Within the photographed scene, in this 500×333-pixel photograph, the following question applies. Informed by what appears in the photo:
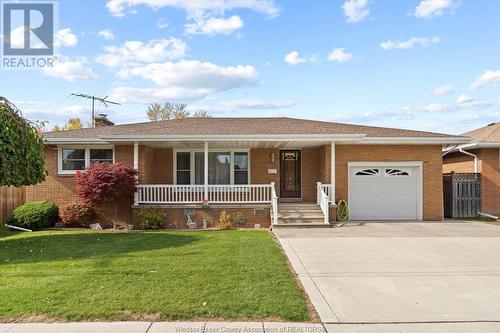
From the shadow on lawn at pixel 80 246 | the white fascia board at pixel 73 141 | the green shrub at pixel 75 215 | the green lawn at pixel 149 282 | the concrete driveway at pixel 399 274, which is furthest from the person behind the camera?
the white fascia board at pixel 73 141

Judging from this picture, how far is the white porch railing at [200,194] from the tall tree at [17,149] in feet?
13.7

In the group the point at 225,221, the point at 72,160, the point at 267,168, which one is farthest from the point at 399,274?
the point at 72,160

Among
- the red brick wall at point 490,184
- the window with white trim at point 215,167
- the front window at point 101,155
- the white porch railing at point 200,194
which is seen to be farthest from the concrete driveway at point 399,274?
the front window at point 101,155

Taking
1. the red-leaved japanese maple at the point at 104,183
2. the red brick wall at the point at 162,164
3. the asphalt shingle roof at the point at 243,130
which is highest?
the asphalt shingle roof at the point at 243,130

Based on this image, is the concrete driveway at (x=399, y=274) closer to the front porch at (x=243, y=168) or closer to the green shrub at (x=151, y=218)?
the front porch at (x=243, y=168)

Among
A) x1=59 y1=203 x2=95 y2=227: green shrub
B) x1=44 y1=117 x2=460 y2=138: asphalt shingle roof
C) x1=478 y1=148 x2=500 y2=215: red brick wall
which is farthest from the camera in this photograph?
x1=478 y1=148 x2=500 y2=215: red brick wall

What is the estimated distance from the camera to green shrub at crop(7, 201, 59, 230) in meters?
13.8

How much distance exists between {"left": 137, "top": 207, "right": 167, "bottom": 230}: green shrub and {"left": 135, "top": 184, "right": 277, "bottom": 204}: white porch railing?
58 centimetres

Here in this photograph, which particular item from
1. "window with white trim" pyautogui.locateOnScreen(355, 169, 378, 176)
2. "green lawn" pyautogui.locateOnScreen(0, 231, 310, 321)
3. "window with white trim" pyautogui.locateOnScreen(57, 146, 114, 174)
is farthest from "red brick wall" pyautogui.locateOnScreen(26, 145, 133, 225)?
"window with white trim" pyautogui.locateOnScreen(355, 169, 378, 176)

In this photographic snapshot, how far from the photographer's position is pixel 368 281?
6.53m

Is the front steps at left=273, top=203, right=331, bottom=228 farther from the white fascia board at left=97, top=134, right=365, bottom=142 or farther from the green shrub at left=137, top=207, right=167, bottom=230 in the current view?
the green shrub at left=137, top=207, right=167, bottom=230

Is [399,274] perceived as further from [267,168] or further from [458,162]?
[458,162]

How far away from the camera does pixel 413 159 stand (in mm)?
15484

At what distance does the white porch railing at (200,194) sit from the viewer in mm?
14812
